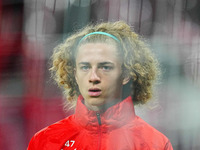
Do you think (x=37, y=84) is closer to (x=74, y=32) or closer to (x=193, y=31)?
(x=74, y=32)

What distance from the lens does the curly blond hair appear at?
738 mm

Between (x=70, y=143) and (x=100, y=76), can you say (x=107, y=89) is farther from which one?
(x=70, y=143)

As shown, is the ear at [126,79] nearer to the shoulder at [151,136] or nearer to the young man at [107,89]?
the young man at [107,89]

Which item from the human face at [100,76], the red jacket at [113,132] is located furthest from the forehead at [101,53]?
the red jacket at [113,132]

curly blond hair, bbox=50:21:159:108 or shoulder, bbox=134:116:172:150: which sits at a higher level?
curly blond hair, bbox=50:21:159:108

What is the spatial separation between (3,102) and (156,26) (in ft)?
1.61

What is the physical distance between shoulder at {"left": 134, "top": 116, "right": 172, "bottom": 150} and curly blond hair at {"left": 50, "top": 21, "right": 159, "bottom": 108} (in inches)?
2.4

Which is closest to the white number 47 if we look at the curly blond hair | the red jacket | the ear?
the red jacket

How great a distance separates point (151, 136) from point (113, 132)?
0.10 meters

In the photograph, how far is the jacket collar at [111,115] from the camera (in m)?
0.72

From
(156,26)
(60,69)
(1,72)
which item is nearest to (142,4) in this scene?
(156,26)

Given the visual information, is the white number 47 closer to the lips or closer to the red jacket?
the red jacket

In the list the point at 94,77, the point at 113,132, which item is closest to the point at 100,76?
the point at 94,77

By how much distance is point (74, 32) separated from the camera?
2.56 feet
